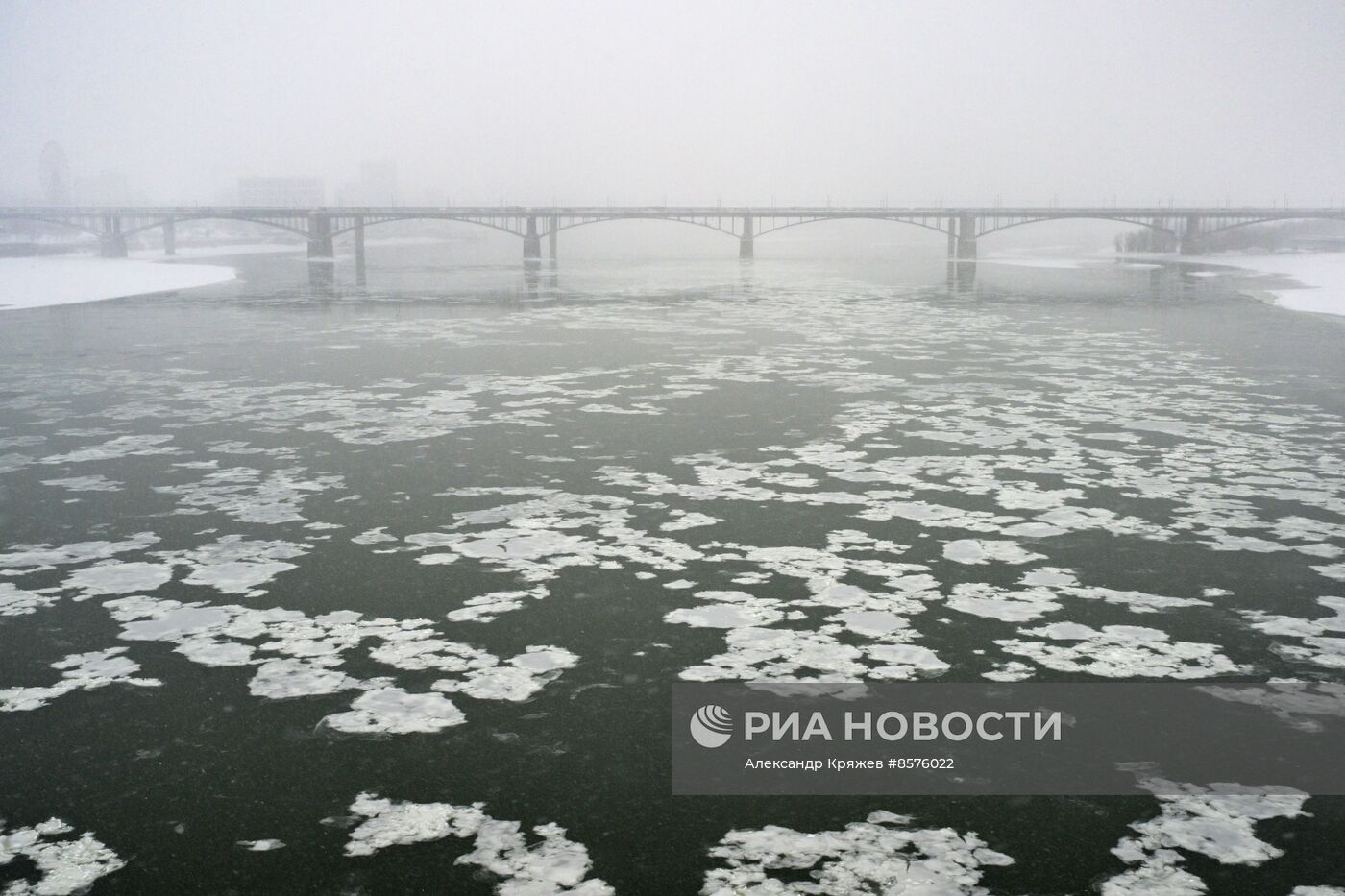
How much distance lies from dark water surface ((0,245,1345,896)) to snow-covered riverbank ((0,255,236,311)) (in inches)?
1185

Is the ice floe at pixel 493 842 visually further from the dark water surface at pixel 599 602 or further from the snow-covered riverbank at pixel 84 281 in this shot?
the snow-covered riverbank at pixel 84 281

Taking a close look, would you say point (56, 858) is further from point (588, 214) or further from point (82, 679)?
point (588, 214)

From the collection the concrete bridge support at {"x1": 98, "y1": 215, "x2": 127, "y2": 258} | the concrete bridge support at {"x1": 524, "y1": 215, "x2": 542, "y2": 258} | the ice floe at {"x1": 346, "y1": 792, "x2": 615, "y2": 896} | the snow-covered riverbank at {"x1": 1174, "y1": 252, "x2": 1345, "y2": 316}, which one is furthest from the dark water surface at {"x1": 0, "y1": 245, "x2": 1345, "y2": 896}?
the concrete bridge support at {"x1": 98, "y1": 215, "x2": 127, "y2": 258}

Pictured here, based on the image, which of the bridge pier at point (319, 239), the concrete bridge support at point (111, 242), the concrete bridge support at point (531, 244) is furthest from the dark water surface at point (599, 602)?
the concrete bridge support at point (111, 242)

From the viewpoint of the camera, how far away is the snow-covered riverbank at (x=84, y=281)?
148 ft

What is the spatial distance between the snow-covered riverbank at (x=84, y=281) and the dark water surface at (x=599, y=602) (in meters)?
30.1

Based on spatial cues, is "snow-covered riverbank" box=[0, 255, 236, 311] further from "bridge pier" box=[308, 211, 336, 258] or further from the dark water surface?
the dark water surface

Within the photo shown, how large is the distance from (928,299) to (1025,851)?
42893 mm

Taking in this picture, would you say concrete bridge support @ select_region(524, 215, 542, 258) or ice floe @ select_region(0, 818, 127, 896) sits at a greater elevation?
concrete bridge support @ select_region(524, 215, 542, 258)

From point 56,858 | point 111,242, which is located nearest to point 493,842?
point 56,858

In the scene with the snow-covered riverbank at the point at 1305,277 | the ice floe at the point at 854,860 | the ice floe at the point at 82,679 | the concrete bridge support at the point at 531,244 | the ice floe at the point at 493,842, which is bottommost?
the ice floe at the point at 854,860

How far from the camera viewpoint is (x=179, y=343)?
2684 centimetres

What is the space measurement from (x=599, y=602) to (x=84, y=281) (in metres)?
57.6

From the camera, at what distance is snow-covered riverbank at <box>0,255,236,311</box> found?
45.1m
